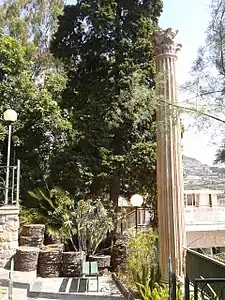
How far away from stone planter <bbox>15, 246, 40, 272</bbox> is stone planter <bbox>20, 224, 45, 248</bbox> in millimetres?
643

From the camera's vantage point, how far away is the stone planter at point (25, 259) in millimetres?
8117

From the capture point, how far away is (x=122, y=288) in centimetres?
778

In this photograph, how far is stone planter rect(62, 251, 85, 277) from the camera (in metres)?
9.10

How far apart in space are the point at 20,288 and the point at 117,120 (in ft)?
18.7

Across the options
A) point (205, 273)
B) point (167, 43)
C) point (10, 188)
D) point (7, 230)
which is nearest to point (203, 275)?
point (205, 273)

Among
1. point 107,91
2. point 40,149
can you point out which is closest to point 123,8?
point 107,91

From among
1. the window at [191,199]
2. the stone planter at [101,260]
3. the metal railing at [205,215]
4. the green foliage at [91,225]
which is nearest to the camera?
the stone planter at [101,260]

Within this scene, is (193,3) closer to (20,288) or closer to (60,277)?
(20,288)

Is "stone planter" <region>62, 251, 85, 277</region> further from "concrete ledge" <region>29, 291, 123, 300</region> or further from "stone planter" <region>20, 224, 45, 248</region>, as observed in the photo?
"concrete ledge" <region>29, 291, 123, 300</region>

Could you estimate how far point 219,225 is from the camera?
41.5 ft

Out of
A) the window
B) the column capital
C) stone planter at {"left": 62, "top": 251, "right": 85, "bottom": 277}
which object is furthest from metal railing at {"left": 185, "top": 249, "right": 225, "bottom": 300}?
the window

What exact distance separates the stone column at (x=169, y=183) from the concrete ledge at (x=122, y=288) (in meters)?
0.77

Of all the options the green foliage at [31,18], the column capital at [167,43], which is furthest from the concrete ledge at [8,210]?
the green foliage at [31,18]

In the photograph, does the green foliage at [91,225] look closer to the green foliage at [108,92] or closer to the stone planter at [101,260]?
the stone planter at [101,260]
